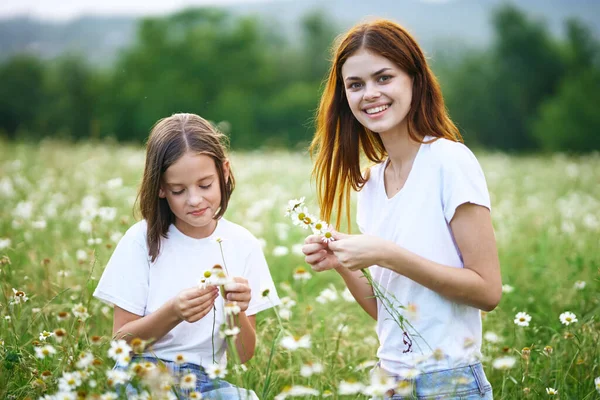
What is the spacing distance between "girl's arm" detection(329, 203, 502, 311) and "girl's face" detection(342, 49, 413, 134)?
1.44ft

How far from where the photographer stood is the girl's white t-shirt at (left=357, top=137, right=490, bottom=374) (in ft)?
6.41

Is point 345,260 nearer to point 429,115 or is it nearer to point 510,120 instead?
point 429,115

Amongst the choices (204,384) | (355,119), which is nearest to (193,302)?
(204,384)

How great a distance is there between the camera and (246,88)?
117ft

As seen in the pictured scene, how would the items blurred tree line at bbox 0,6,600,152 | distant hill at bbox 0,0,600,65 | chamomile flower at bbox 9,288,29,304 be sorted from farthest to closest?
distant hill at bbox 0,0,600,65 < blurred tree line at bbox 0,6,600,152 < chamomile flower at bbox 9,288,29,304

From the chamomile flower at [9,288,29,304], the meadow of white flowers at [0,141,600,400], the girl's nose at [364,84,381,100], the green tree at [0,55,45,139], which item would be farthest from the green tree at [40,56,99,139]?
the girl's nose at [364,84,381,100]

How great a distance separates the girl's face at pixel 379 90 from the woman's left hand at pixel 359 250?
513 mm

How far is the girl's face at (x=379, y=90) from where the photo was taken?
84.0 inches

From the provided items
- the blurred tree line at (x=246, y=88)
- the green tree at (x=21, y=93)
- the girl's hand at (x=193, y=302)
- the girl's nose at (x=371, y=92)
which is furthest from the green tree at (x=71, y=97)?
the girl's hand at (x=193, y=302)

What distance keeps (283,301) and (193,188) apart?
2.96ft

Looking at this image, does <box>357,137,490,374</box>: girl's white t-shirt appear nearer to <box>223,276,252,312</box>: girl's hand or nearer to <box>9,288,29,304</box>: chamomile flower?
<box>223,276,252,312</box>: girl's hand

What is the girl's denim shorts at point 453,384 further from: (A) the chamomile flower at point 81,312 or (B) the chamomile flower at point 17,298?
(B) the chamomile flower at point 17,298

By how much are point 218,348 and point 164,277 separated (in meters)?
0.33

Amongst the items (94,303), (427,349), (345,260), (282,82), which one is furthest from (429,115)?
(282,82)
